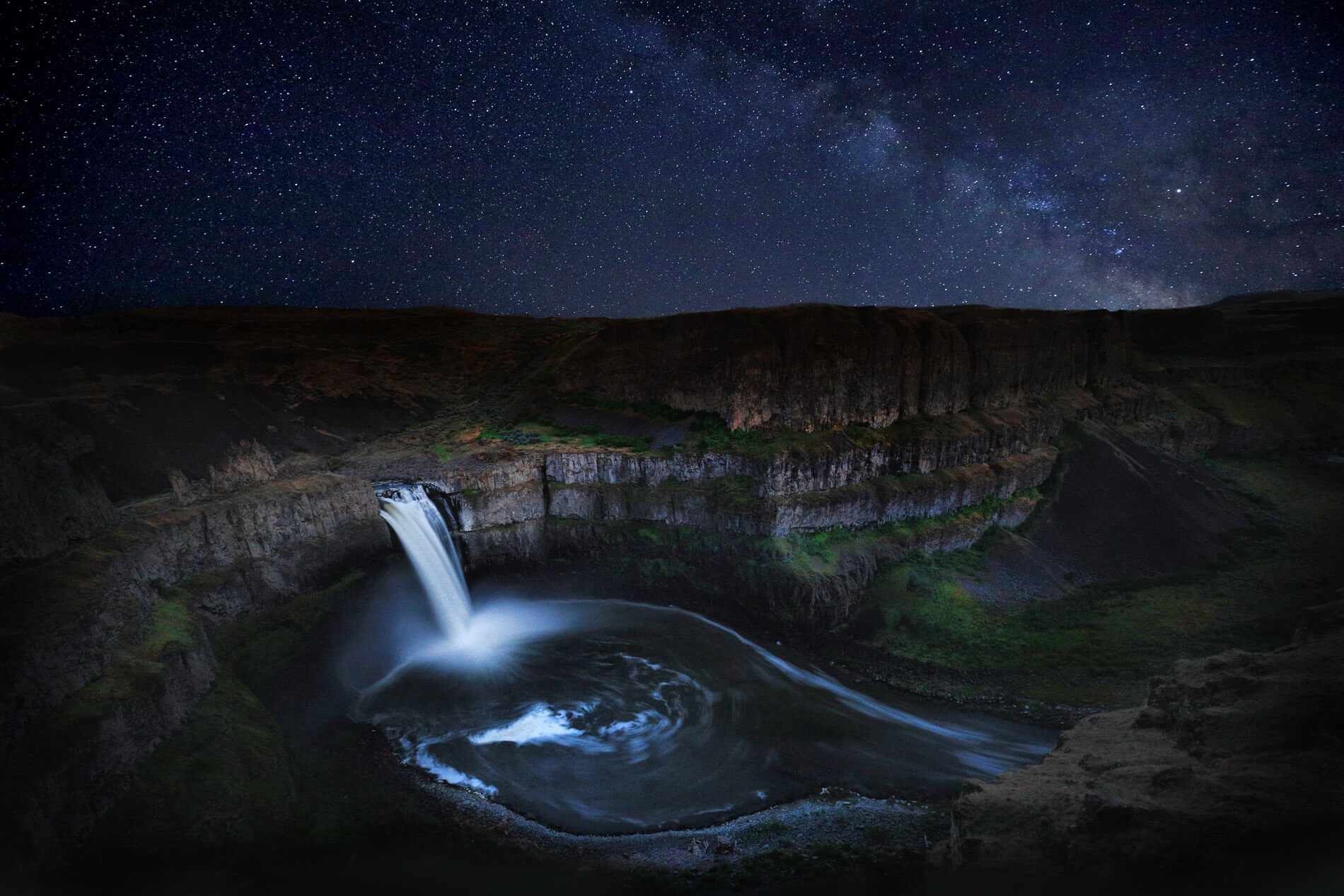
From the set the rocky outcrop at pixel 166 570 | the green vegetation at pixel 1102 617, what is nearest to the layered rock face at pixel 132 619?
the rocky outcrop at pixel 166 570

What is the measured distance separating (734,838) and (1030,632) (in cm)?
1487

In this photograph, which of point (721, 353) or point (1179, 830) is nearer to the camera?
point (1179, 830)

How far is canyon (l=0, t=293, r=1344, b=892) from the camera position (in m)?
9.23

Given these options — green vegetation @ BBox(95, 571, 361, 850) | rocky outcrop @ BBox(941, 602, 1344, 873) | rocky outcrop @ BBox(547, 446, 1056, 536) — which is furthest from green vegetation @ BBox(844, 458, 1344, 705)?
green vegetation @ BBox(95, 571, 361, 850)

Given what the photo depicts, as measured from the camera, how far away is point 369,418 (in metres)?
36.1

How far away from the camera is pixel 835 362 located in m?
27.9

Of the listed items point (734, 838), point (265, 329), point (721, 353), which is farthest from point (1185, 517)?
point (265, 329)

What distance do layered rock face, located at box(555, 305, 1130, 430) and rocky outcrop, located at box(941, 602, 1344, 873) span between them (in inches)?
739

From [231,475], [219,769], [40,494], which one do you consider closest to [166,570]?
[40,494]

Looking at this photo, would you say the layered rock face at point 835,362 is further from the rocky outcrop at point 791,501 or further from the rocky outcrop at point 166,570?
the rocky outcrop at point 166,570

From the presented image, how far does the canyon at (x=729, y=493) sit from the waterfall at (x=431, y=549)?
0.87 m

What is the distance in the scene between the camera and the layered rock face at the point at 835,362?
28.0m

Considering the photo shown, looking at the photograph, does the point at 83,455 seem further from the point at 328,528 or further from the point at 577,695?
the point at 577,695

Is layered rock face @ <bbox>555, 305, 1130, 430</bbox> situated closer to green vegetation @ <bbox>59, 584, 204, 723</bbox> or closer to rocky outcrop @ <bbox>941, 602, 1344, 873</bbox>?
rocky outcrop @ <bbox>941, 602, 1344, 873</bbox>
